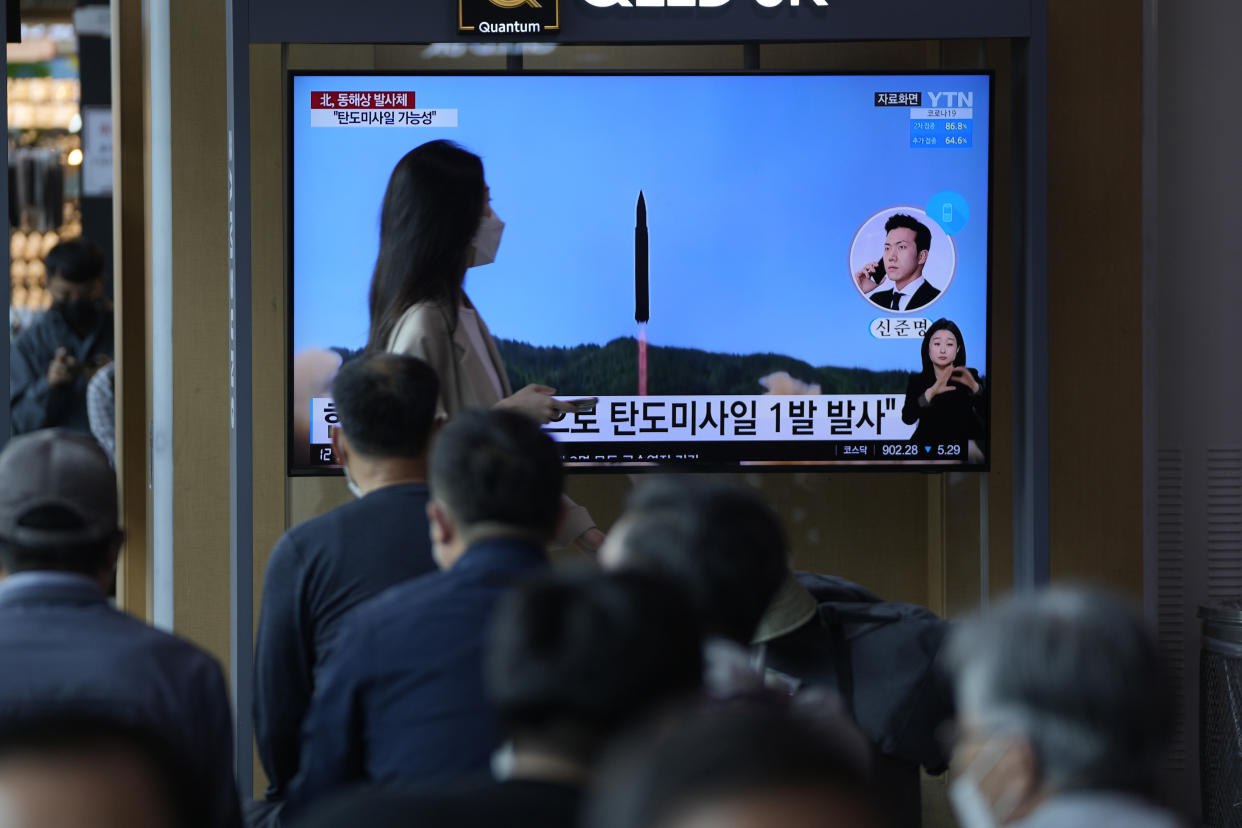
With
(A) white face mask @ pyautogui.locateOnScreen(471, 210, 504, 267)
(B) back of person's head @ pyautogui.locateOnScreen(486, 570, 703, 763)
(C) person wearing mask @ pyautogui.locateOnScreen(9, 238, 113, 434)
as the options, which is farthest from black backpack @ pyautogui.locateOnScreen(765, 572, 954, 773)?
(C) person wearing mask @ pyautogui.locateOnScreen(9, 238, 113, 434)

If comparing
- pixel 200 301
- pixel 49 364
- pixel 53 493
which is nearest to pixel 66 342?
pixel 49 364

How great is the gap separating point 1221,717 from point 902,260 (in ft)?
5.26

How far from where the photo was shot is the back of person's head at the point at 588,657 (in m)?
1.25

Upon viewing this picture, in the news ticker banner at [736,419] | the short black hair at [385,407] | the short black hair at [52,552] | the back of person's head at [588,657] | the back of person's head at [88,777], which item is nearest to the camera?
the back of person's head at [88,777]

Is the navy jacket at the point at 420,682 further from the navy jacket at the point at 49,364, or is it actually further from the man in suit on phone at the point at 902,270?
the navy jacket at the point at 49,364

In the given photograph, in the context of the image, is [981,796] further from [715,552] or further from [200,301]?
[200,301]

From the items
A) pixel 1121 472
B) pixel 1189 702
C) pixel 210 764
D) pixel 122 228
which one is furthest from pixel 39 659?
pixel 1189 702

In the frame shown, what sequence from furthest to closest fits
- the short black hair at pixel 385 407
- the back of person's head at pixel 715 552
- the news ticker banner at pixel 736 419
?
the news ticker banner at pixel 736 419
the short black hair at pixel 385 407
the back of person's head at pixel 715 552

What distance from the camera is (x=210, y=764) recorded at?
1.98m

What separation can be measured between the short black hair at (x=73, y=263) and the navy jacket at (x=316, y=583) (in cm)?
368

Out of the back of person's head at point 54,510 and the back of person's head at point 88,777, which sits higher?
the back of person's head at point 54,510

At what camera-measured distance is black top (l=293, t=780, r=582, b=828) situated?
128 centimetres

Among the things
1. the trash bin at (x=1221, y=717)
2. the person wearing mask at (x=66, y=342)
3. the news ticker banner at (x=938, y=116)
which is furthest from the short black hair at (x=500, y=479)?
the person wearing mask at (x=66, y=342)

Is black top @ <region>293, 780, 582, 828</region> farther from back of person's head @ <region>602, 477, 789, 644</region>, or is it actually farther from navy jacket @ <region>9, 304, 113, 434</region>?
navy jacket @ <region>9, 304, 113, 434</region>
